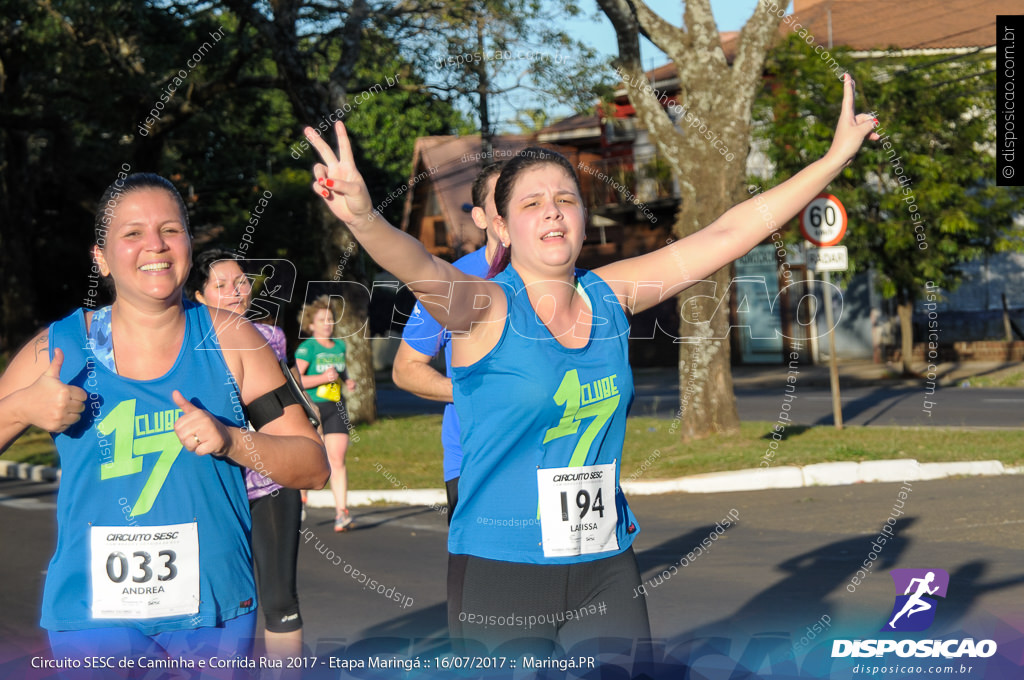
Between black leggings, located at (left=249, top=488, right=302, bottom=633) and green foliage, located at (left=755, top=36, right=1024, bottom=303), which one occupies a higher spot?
green foliage, located at (left=755, top=36, right=1024, bottom=303)

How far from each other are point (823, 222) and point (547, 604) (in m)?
11.0

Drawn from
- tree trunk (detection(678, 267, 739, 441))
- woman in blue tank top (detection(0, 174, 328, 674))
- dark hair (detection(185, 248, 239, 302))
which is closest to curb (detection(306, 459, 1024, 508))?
tree trunk (detection(678, 267, 739, 441))

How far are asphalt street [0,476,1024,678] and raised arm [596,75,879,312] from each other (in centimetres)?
117

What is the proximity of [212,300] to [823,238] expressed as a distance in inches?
341

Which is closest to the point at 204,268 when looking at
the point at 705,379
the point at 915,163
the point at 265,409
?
the point at 265,409

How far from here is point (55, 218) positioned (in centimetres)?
3192

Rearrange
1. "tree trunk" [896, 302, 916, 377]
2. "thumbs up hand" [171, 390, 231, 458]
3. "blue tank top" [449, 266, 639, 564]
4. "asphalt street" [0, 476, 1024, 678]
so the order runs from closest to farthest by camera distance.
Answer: "thumbs up hand" [171, 390, 231, 458]
"blue tank top" [449, 266, 639, 564]
"asphalt street" [0, 476, 1024, 678]
"tree trunk" [896, 302, 916, 377]

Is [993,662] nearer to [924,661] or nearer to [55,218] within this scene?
[924,661]

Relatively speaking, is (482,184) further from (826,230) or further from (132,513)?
(826,230)

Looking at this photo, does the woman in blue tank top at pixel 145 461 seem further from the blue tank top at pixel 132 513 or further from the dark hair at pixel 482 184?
the dark hair at pixel 482 184

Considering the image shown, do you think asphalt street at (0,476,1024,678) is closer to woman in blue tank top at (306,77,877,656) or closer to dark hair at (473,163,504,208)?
woman in blue tank top at (306,77,877,656)

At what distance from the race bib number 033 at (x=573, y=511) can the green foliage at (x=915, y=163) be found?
69.0ft

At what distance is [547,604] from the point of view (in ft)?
10.1

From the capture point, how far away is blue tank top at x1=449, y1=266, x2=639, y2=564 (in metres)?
3.07
